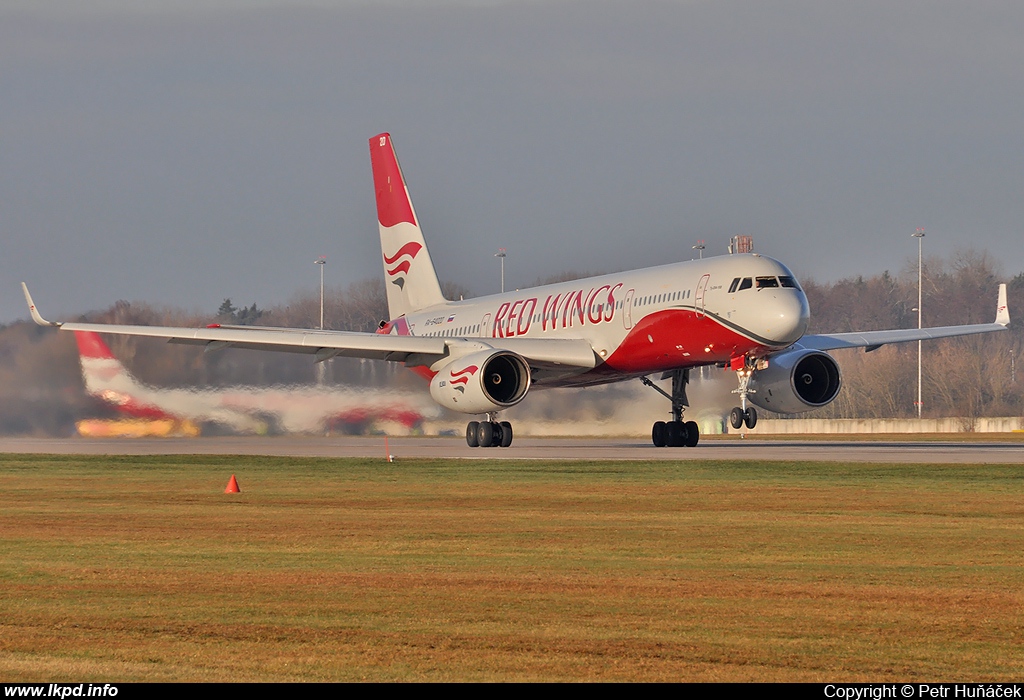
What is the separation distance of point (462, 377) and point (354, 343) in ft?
17.2

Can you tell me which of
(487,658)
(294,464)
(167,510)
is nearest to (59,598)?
(487,658)

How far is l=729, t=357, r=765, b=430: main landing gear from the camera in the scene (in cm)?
3522

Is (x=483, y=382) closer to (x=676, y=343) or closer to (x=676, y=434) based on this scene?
(x=676, y=343)

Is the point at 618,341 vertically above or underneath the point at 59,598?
above

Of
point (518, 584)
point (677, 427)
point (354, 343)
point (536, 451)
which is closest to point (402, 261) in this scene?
point (354, 343)

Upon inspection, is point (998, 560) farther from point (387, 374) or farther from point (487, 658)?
point (387, 374)

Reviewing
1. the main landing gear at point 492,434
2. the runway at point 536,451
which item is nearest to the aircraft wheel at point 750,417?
the runway at point 536,451

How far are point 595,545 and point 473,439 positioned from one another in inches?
1060

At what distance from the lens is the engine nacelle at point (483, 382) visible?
3872 centimetres

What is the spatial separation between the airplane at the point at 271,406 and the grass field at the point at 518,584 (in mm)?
22439

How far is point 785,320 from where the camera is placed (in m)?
35.6

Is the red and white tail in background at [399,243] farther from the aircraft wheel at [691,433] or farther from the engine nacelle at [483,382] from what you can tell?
the aircraft wheel at [691,433]
